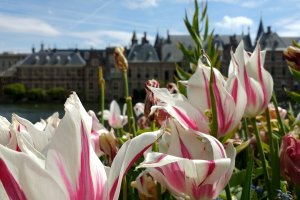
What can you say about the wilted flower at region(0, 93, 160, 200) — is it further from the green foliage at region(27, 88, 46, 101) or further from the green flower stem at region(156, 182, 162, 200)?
the green foliage at region(27, 88, 46, 101)

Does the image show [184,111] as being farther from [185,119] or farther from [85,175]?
[85,175]

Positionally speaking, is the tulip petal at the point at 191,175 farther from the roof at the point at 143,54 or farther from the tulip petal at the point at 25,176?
the roof at the point at 143,54

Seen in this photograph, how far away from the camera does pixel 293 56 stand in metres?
0.47

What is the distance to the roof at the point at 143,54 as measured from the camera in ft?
97.3

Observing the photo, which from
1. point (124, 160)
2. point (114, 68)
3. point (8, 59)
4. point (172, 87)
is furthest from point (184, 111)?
point (8, 59)

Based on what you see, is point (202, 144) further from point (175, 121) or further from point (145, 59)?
point (145, 59)

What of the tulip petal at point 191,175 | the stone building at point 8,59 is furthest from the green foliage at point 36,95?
the tulip petal at point 191,175

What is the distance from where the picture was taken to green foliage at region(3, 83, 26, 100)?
3133 centimetres

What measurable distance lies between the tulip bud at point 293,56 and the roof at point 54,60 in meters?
31.7

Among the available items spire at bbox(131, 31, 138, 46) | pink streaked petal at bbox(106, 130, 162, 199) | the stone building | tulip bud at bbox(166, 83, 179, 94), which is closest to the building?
spire at bbox(131, 31, 138, 46)

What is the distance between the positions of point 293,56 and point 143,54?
29456 millimetres

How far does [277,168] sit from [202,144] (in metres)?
0.11

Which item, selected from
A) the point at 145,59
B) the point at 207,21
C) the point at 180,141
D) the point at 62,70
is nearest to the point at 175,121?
the point at 180,141

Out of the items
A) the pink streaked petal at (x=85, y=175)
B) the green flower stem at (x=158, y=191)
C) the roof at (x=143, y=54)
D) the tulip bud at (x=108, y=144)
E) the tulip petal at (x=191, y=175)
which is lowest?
the roof at (x=143, y=54)
